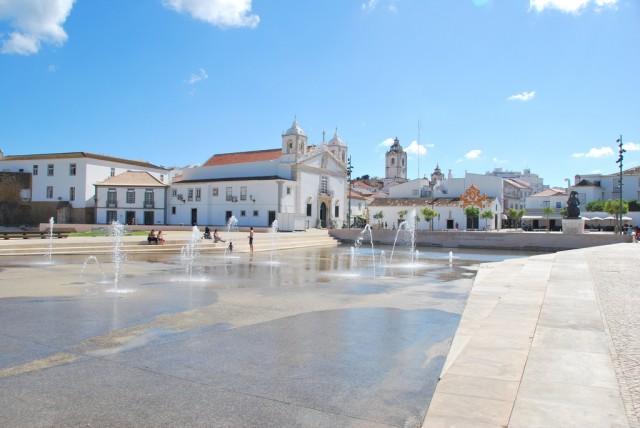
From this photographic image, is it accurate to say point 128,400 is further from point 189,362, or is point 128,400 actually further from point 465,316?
point 465,316

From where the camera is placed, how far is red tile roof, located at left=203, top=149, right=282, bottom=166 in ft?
171

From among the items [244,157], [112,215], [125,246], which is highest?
[244,157]

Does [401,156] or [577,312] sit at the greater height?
[401,156]

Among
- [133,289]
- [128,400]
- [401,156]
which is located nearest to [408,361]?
[128,400]

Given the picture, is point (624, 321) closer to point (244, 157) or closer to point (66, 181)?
point (244, 157)

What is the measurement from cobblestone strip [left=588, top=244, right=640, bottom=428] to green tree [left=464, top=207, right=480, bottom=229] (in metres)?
36.0

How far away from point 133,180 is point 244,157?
12.1m

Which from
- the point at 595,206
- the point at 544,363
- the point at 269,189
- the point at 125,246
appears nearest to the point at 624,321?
the point at 544,363

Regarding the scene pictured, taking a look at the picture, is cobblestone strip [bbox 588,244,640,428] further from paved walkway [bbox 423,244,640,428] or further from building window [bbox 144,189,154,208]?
building window [bbox 144,189,154,208]

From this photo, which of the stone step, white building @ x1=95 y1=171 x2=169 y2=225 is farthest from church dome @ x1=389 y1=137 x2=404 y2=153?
the stone step

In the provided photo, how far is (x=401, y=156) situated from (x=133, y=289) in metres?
91.7

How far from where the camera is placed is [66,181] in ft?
165

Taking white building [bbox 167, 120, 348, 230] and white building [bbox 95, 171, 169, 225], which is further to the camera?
white building [bbox 95, 171, 169, 225]

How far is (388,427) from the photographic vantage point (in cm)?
383
